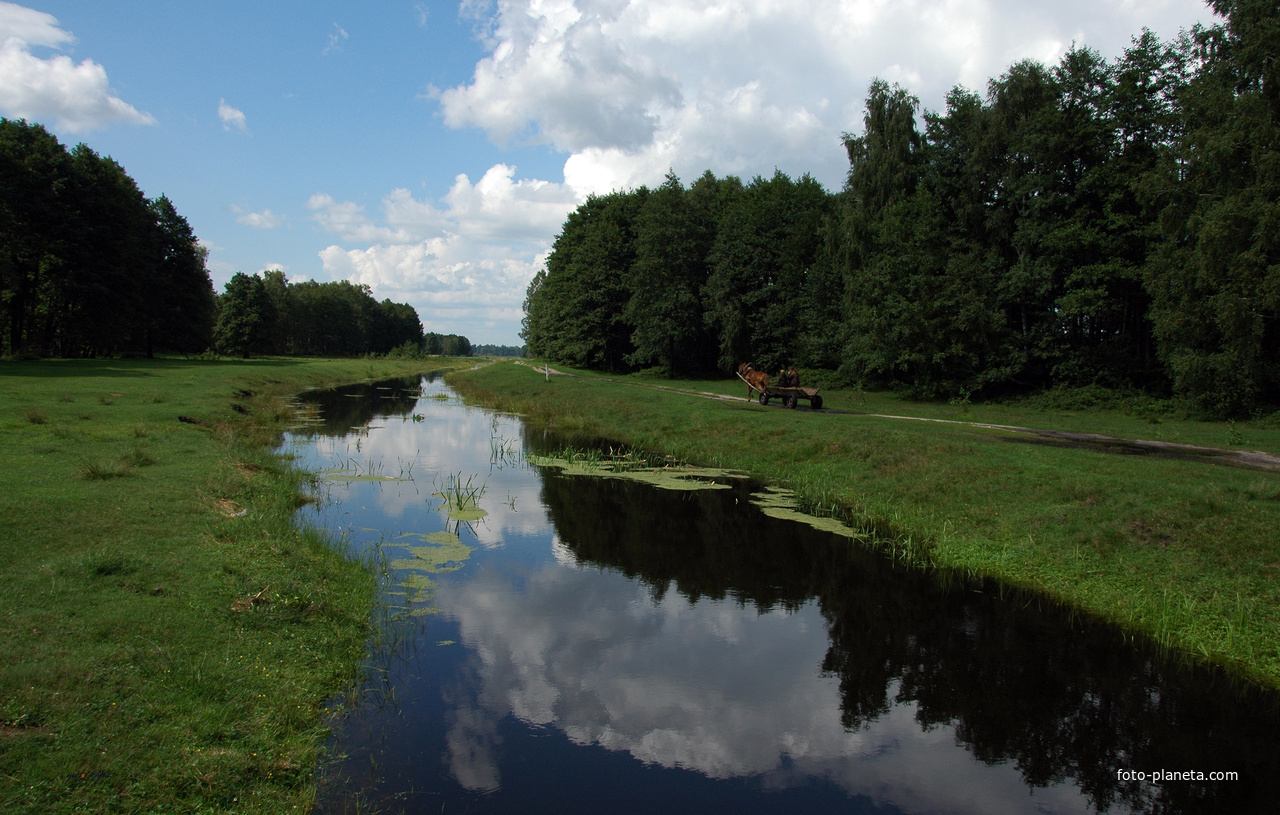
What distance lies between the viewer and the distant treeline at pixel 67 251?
4119 cm

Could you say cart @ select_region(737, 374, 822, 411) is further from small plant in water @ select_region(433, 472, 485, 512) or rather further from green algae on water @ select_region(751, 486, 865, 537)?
small plant in water @ select_region(433, 472, 485, 512)

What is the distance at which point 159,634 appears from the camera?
652cm

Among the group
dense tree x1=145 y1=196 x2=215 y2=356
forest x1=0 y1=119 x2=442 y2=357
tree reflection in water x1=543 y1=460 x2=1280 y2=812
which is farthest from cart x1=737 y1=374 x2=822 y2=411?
dense tree x1=145 y1=196 x2=215 y2=356

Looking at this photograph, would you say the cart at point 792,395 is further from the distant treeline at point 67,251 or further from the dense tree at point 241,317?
the dense tree at point 241,317

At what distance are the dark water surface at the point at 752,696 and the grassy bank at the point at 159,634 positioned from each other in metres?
0.70

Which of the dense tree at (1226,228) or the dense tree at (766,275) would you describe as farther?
the dense tree at (766,275)

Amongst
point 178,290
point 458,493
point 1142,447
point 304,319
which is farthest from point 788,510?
point 304,319

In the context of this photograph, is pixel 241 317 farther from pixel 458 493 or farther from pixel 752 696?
pixel 752 696

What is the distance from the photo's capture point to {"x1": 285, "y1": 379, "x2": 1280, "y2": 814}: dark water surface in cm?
624

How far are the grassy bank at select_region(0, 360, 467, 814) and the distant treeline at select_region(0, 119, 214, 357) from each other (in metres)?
37.7

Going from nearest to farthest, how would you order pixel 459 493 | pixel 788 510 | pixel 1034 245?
pixel 788 510, pixel 459 493, pixel 1034 245

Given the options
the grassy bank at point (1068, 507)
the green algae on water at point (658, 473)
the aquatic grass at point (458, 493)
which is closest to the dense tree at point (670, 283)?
the grassy bank at point (1068, 507)

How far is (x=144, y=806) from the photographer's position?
457cm

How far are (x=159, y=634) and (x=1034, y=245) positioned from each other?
39.0m
